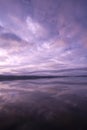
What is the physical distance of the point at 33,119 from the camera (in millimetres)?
2402

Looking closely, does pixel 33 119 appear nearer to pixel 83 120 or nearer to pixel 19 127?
pixel 19 127

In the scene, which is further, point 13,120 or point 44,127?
point 13,120

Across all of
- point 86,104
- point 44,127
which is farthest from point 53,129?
point 86,104

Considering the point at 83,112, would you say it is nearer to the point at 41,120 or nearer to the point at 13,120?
the point at 41,120

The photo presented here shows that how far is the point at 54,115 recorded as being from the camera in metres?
2.62

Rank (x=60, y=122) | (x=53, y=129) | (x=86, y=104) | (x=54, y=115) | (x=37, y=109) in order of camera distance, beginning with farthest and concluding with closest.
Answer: (x=86, y=104) → (x=37, y=109) → (x=54, y=115) → (x=60, y=122) → (x=53, y=129)

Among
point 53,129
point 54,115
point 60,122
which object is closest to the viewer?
point 53,129

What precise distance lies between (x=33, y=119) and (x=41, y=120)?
0.16 m

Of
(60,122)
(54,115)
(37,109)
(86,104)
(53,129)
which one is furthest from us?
(86,104)

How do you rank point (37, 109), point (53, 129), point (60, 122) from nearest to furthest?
1. point (53, 129)
2. point (60, 122)
3. point (37, 109)

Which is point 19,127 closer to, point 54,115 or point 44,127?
point 44,127

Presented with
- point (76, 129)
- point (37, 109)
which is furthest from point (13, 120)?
point (76, 129)

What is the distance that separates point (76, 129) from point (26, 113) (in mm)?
1160

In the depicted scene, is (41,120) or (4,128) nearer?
(4,128)
